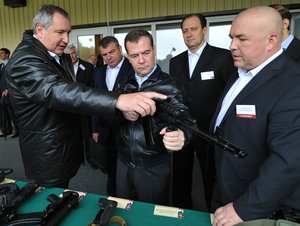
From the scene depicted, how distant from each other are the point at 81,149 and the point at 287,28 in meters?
1.98

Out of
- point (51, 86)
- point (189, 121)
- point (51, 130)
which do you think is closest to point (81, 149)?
point (51, 130)

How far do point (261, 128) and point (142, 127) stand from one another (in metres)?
0.68

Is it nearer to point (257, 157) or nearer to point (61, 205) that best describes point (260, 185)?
point (257, 157)

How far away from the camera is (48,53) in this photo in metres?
1.39

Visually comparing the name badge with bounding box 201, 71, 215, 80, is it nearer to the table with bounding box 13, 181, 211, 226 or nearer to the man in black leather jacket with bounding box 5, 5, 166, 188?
the man in black leather jacket with bounding box 5, 5, 166, 188

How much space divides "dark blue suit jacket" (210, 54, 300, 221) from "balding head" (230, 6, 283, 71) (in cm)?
7

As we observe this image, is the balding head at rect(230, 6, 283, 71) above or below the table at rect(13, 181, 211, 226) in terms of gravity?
above

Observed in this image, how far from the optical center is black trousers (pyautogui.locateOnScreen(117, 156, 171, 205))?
5.10 feet

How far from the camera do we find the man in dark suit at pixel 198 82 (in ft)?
7.68

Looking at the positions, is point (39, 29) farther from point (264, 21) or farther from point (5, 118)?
point (5, 118)

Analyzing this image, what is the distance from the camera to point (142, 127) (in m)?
1.46

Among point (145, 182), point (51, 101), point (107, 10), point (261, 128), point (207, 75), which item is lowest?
point (145, 182)

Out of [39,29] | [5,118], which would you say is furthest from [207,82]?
[5,118]

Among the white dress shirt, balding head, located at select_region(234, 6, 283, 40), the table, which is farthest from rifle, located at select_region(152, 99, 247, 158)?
the white dress shirt
